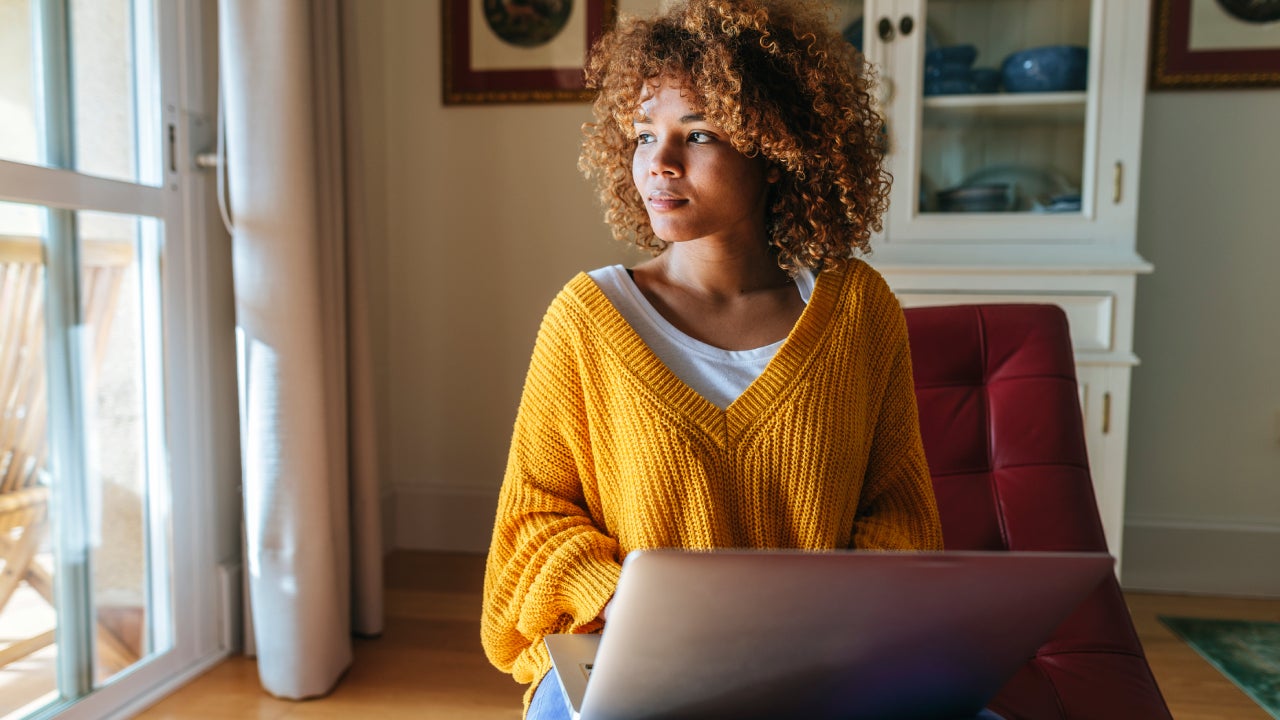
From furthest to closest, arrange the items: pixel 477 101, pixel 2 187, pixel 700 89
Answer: pixel 477 101 < pixel 2 187 < pixel 700 89

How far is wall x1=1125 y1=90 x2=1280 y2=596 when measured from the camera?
254 cm

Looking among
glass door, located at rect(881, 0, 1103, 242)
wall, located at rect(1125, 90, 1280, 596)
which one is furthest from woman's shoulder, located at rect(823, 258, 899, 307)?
wall, located at rect(1125, 90, 1280, 596)

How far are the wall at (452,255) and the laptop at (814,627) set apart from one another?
2.13 meters

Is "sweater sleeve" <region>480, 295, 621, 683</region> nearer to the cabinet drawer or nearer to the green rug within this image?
the cabinet drawer

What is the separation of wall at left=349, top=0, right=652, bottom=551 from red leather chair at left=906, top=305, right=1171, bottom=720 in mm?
1451

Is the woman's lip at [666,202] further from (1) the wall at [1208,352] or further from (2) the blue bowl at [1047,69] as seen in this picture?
(1) the wall at [1208,352]

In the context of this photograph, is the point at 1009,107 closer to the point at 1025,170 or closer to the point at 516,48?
the point at 1025,170

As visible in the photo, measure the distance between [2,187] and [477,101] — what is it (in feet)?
4.89

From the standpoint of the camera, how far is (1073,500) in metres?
1.37

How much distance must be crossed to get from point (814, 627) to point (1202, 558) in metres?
2.41

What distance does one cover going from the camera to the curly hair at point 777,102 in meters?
0.98

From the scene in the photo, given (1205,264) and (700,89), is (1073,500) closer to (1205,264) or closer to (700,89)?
(700,89)

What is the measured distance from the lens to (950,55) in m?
2.30

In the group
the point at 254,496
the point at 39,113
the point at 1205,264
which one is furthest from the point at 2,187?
the point at 1205,264
